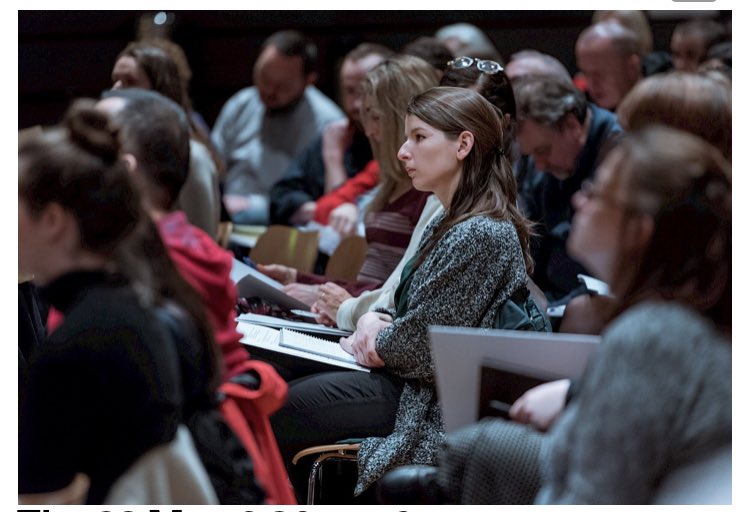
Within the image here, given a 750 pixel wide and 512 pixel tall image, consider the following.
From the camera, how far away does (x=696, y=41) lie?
455 cm

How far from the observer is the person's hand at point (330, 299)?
3.30 m

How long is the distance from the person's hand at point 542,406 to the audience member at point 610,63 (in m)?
2.76

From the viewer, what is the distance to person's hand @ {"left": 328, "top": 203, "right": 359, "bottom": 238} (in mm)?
4246

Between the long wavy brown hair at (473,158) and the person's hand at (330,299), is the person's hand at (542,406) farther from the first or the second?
the person's hand at (330,299)

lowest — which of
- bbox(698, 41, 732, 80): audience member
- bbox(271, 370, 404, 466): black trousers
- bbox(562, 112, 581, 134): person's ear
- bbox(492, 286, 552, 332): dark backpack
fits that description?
bbox(271, 370, 404, 466): black trousers

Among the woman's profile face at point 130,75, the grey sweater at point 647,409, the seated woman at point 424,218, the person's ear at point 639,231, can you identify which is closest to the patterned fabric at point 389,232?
the seated woman at point 424,218

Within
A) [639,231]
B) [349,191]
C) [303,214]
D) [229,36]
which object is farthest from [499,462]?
[229,36]

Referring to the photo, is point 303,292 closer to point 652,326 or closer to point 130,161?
point 130,161

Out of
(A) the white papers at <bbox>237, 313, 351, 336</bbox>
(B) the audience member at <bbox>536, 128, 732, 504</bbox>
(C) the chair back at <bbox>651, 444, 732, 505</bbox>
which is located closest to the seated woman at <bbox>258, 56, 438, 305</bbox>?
(A) the white papers at <bbox>237, 313, 351, 336</bbox>

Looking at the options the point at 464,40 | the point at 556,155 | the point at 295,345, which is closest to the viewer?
the point at 295,345

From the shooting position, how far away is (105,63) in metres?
5.70

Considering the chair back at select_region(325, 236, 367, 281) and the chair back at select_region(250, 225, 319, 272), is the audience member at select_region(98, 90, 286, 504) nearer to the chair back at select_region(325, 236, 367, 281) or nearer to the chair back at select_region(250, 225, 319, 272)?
the chair back at select_region(325, 236, 367, 281)

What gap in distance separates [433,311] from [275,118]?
3140mm

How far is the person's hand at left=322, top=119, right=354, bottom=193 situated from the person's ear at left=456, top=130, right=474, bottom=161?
191cm
